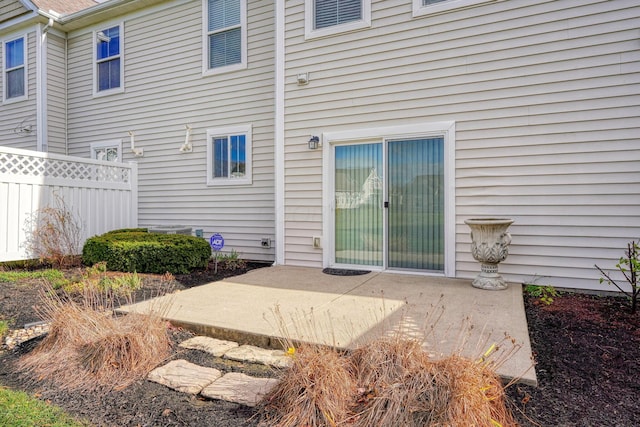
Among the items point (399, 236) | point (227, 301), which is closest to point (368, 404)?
point (227, 301)

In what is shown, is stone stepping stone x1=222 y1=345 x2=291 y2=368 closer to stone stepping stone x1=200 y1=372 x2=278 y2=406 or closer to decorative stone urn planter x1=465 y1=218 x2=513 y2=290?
stone stepping stone x1=200 y1=372 x2=278 y2=406

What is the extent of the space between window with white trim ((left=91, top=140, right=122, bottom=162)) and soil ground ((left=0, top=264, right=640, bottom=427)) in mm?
6593

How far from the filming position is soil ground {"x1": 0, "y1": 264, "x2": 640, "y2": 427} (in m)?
1.92

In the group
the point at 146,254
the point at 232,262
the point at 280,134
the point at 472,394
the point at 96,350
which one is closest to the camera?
the point at 472,394

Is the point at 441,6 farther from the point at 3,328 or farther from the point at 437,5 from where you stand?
the point at 3,328

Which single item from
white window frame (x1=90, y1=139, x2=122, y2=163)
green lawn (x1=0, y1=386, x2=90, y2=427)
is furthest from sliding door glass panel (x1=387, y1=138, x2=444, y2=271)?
white window frame (x1=90, y1=139, x2=122, y2=163)

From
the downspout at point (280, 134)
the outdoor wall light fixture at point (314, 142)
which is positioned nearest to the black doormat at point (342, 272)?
the downspout at point (280, 134)

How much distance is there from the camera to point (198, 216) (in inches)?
298

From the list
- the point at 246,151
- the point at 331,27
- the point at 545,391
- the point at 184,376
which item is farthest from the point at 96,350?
the point at 331,27

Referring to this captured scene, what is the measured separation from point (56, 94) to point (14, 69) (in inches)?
57.3

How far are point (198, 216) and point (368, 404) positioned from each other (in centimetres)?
638

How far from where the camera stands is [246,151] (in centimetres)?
702

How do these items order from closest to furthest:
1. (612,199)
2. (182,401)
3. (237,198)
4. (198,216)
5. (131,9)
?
(182,401) < (612,199) < (237,198) < (198,216) < (131,9)

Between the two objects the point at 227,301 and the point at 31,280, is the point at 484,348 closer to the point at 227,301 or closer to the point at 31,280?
the point at 227,301
